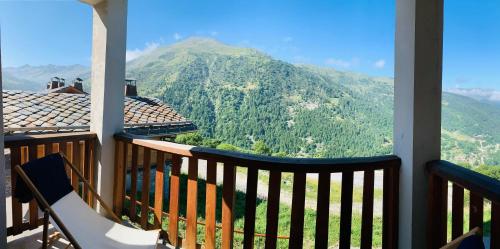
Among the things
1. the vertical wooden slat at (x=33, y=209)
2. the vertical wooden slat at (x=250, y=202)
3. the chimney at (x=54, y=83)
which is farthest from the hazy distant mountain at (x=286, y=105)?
the vertical wooden slat at (x=33, y=209)

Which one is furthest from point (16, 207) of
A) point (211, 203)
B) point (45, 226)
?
point (211, 203)

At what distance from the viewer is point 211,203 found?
7.95 feet

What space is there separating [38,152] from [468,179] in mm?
3419

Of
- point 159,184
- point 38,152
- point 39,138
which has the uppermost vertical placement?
point 39,138

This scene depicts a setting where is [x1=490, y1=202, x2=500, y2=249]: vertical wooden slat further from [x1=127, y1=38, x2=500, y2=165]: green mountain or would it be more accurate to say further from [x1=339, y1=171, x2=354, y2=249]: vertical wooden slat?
[x1=127, y1=38, x2=500, y2=165]: green mountain

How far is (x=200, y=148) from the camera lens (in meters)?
2.45


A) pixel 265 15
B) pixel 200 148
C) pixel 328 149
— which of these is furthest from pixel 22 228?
pixel 265 15

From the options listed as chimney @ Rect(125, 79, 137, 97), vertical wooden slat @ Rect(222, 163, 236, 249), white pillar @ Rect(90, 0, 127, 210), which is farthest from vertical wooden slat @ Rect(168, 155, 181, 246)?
chimney @ Rect(125, 79, 137, 97)

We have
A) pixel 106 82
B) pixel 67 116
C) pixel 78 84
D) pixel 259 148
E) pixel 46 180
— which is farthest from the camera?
pixel 78 84

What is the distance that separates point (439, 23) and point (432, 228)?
134 centimetres

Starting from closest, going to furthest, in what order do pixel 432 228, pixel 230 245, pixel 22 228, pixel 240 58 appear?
pixel 432 228 → pixel 230 245 → pixel 22 228 → pixel 240 58

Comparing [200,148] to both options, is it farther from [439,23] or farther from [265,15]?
[265,15]

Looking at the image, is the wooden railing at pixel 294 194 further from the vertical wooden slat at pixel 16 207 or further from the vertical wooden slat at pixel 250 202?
the vertical wooden slat at pixel 16 207

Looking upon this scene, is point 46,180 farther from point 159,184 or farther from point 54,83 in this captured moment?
point 54,83
